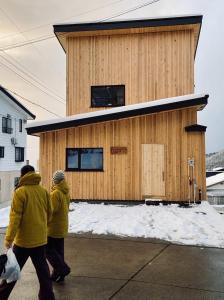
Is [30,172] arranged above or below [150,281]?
above

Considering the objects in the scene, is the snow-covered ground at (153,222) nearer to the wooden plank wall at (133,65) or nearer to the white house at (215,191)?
the wooden plank wall at (133,65)

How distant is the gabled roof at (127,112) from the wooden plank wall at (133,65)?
2.65m

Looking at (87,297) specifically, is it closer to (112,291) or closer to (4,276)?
(112,291)

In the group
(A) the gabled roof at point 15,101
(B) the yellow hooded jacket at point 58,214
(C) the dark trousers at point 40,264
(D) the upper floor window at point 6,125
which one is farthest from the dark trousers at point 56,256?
(D) the upper floor window at point 6,125

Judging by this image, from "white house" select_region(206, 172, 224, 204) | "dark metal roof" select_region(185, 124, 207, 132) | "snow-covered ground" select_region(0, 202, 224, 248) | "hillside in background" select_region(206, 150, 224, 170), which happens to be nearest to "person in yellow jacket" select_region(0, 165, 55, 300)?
"snow-covered ground" select_region(0, 202, 224, 248)

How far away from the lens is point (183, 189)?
13.9 metres

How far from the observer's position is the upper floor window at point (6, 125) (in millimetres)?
31016

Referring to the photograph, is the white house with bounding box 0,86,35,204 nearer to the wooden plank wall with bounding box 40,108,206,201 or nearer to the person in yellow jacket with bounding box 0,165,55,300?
the wooden plank wall with bounding box 40,108,206,201

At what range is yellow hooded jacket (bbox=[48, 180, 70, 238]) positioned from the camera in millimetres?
5449

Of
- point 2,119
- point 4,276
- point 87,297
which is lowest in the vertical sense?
point 87,297

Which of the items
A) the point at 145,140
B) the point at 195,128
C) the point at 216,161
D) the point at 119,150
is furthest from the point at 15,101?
the point at 216,161

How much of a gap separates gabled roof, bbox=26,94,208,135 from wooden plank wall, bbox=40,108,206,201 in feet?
1.87

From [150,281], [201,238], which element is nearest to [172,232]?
[201,238]

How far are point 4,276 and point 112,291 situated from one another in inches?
69.1
